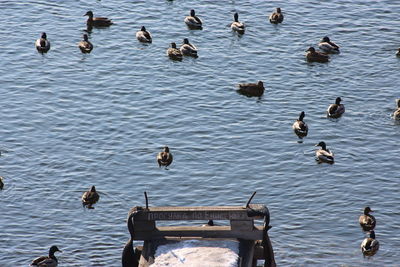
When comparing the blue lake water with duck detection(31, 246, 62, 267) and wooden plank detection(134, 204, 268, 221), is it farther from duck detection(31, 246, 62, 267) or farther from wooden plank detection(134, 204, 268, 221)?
wooden plank detection(134, 204, 268, 221)

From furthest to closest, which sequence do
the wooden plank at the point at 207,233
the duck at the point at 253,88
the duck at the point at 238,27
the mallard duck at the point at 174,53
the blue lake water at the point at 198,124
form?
1. the duck at the point at 238,27
2. the mallard duck at the point at 174,53
3. the duck at the point at 253,88
4. the blue lake water at the point at 198,124
5. the wooden plank at the point at 207,233

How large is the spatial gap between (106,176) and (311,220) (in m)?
9.07

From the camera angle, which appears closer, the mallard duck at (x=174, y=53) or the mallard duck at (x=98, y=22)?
the mallard duck at (x=174, y=53)

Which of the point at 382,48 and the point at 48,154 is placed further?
the point at 382,48

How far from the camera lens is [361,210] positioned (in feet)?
120

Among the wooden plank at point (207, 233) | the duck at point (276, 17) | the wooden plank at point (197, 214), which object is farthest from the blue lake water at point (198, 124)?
the wooden plank at point (197, 214)

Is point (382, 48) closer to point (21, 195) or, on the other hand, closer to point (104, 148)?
point (104, 148)

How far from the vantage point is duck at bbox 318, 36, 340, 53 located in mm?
52312

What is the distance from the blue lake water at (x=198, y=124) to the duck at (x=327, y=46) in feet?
2.05

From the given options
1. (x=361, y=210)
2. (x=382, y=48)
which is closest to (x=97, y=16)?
(x=382, y=48)

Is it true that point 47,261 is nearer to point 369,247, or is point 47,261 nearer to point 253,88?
point 369,247

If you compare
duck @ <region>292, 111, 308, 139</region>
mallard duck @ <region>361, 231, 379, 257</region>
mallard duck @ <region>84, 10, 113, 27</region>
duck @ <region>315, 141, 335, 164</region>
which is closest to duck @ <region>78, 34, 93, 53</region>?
mallard duck @ <region>84, 10, 113, 27</region>

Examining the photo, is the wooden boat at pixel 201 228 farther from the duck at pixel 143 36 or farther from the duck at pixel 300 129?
the duck at pixel 143 36

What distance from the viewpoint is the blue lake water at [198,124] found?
116ft
